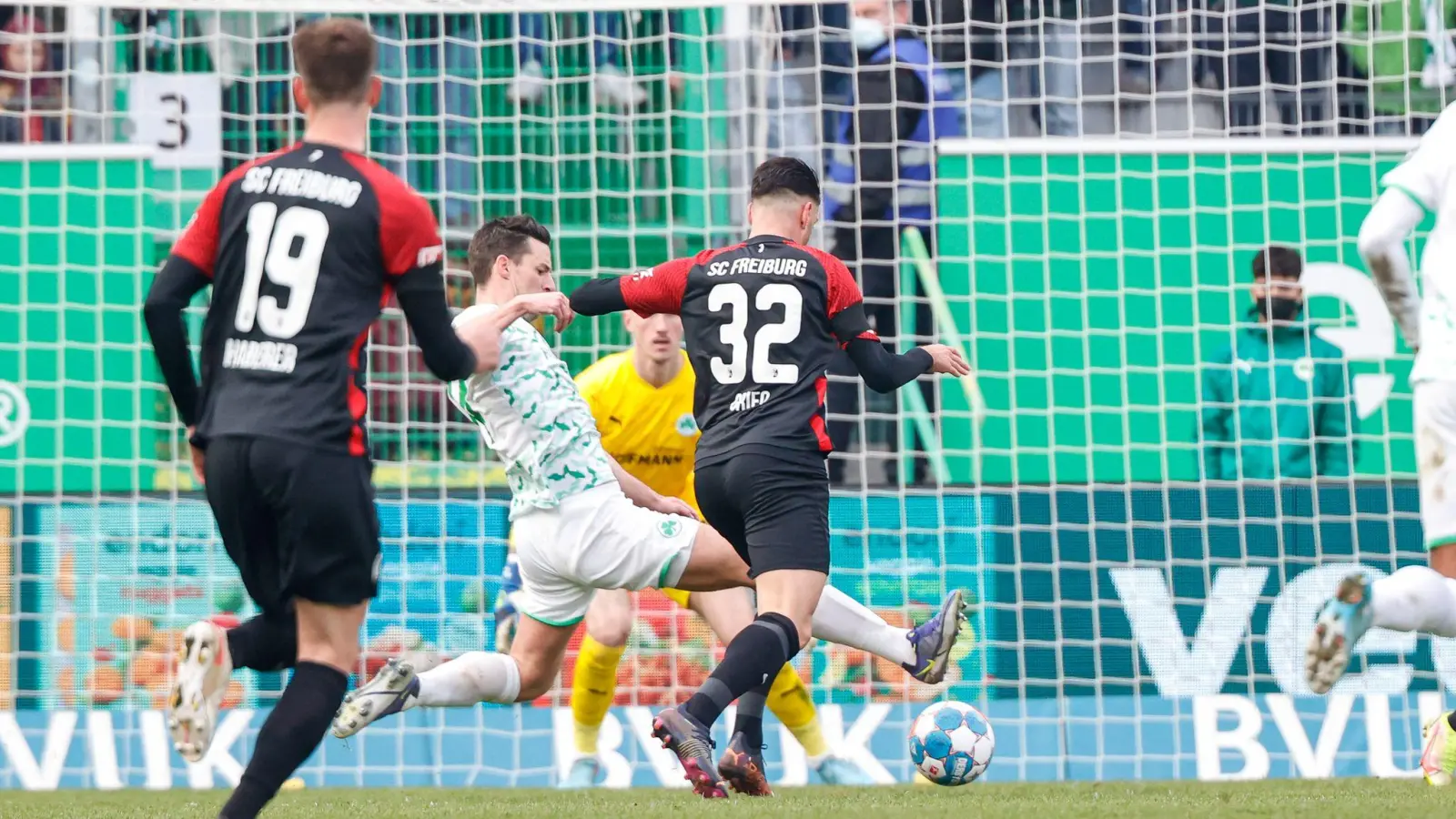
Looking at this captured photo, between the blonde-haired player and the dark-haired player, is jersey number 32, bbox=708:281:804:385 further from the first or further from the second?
the blonde-haired player

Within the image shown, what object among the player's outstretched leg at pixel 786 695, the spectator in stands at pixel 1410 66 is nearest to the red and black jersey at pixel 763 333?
the player's outstretched leg at pixel 786 695

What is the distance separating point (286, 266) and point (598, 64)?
225 inches

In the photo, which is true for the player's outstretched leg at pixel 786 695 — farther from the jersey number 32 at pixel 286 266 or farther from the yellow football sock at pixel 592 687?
the jersey number 32 at pixel 286 266

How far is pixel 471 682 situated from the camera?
5.41m

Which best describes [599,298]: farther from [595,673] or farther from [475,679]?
[595,673]

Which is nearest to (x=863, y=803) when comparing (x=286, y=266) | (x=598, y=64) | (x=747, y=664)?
(x=747, y=664)

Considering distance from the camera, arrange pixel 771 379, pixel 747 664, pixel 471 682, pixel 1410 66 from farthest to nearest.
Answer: pixel 1410 66, pixel 471 682, pixel 771 379, pixel 747 664

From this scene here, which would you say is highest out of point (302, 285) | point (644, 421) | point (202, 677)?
point (302, 285)

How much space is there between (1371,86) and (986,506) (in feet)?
8.92

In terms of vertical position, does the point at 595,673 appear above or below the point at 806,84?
below

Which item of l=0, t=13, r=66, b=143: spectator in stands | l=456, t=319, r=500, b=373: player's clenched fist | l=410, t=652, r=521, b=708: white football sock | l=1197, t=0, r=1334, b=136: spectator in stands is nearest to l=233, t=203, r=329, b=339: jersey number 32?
l=456, t=319, r=500, b=373: player's clenched fist

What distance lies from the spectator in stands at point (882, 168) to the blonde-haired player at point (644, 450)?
1.87 metres

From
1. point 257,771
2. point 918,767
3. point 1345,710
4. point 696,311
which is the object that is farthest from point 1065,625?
point 257,771

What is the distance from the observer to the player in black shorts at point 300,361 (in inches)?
142
